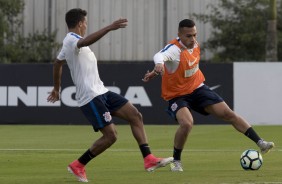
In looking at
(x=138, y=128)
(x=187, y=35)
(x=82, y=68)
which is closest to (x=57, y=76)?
(x=82, y=68)

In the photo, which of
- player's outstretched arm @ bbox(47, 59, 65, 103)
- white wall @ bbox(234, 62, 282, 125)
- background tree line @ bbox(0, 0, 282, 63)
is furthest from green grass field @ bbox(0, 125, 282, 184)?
background tree line @ bbox(0, 0, 282, 63)

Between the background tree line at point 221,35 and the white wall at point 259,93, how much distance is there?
11170 millimetres

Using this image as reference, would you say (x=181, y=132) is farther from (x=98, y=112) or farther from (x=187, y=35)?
(x=98, y=112)

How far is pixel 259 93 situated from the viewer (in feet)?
88.9

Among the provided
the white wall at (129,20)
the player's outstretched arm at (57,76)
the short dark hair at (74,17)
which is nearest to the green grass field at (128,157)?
the player's outstretched arm at (57,76)

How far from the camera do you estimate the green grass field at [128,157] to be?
12.3 metres

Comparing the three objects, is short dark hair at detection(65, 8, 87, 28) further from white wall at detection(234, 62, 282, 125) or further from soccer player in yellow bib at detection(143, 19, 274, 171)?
white wall at detection(234, 62, 282, 125)

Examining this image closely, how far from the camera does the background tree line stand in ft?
129

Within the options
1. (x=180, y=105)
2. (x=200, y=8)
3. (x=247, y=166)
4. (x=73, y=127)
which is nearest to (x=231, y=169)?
(x=247, y=166)

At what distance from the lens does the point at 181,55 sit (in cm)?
1398

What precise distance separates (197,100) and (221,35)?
1032 inches

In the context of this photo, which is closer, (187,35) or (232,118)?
(187,35)

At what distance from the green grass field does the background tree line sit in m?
13.9

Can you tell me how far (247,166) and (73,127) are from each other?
1358 cm
